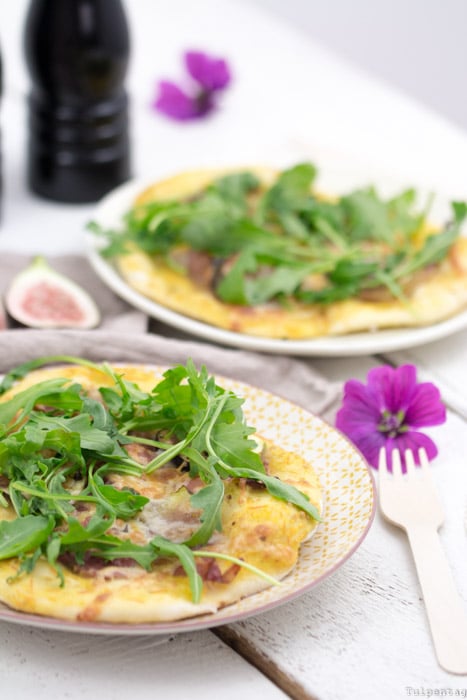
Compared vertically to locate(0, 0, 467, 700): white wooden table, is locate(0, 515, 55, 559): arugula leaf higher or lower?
higher

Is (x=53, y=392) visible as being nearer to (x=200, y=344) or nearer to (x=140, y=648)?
(x=140, y=648)

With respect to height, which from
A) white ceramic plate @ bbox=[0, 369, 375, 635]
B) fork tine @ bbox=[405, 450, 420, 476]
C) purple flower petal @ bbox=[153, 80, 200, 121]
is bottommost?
purple flower petal @ bbox=[153, 80, 200, 121]

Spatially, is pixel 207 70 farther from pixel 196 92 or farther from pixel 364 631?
pixel 364 631

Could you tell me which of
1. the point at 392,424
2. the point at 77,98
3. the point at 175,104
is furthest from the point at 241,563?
the point at 175,104

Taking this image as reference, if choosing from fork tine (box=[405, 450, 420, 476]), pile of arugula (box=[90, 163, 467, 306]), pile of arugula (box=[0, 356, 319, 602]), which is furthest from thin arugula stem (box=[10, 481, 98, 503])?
pile of arugula (box=[90, 163, 467, 306])

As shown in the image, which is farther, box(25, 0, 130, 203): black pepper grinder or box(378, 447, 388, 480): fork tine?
box(25, 0, 130, 203): black pepper grinder

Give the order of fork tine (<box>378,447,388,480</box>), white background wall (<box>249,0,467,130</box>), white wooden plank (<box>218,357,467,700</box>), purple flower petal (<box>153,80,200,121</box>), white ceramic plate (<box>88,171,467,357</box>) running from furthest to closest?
1. white background wall (<box>249,0,467,130</box>)
2. purple flower petal (<box>153,80,200,121</box>)
3. white ceramic plate (<box>88,171,467,357</box>)
4. fork tine (<box>378,447,388,480</box>)
5. white wooden plank (<box>218,357,467,700</box>)

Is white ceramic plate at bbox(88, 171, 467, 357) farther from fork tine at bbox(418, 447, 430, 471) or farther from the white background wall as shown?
the white background wall
